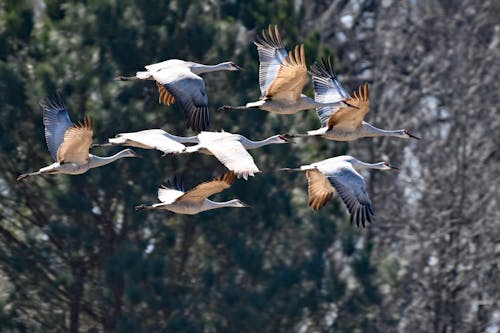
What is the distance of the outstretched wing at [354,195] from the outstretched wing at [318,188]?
529 millimetres

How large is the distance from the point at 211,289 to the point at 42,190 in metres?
2.38

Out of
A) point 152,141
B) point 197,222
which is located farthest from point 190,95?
point 197,222

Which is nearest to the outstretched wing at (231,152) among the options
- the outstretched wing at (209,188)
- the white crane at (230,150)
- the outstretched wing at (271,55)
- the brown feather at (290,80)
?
the white crane at (230,150)

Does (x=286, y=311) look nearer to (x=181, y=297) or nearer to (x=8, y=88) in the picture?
(x=181, y=297)

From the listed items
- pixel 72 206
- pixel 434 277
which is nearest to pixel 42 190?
pixel 72 206

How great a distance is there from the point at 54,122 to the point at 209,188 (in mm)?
2712

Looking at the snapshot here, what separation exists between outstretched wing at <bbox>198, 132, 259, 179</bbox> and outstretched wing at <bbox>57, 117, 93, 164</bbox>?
99cm

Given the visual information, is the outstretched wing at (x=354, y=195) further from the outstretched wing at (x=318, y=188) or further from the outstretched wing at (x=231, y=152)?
the outstretched wing at (x=231, y=152)

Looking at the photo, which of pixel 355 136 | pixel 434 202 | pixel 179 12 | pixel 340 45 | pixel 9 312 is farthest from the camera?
pixel 340 45

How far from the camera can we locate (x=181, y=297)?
68.3ft

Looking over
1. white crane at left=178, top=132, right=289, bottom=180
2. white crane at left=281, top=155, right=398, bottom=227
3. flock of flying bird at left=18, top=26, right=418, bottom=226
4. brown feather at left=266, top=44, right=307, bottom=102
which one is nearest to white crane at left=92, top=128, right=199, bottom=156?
flock of flying bird at left=18, top=26, right=418, bottom=226

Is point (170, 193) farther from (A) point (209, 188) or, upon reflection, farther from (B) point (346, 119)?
(B) point (346, 119)

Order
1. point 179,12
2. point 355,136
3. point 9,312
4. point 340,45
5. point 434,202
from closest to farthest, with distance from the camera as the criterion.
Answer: point 355,136, point 9,312, point 179,12, point 434,202, point 340,45

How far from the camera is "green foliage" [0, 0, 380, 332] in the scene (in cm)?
2033
